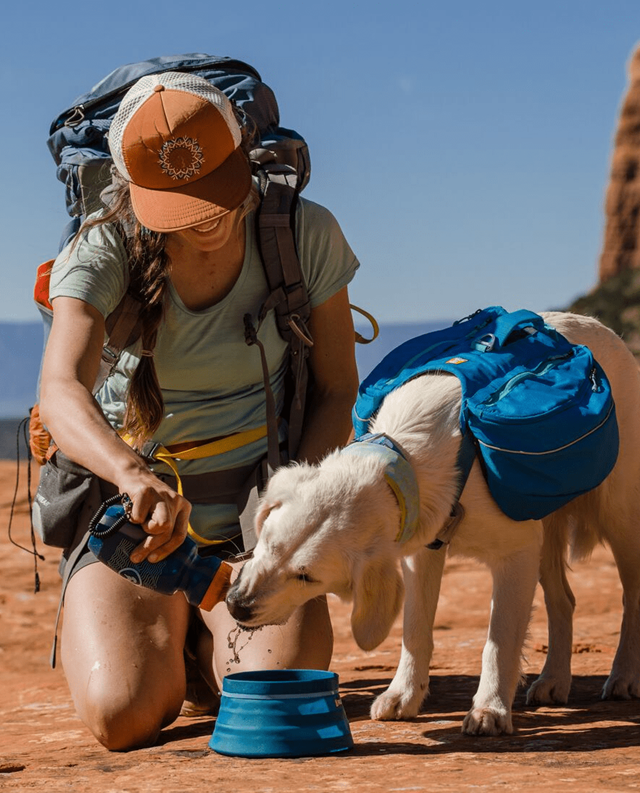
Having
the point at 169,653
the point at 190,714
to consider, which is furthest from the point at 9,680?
the point at 169,653

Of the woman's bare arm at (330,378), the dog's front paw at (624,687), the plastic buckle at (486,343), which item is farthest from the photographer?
the woman's bare arm at (330,378)

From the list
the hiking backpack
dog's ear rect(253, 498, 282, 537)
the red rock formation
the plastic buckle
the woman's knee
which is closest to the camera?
dog's ear rect(253, 498, 282, 537)

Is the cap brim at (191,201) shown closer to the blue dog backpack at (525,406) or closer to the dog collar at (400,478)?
the blue dog backpack at (525,406)

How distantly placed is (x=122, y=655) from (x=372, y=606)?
111 centimetres

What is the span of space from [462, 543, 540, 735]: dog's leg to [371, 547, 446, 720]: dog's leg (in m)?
0.35

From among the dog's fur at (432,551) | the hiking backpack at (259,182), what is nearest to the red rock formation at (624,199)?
the dog's fur at (432,551)

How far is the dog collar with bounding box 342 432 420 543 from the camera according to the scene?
3.46 m

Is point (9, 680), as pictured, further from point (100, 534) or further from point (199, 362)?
point (100, 534)

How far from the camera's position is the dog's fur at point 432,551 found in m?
3.35

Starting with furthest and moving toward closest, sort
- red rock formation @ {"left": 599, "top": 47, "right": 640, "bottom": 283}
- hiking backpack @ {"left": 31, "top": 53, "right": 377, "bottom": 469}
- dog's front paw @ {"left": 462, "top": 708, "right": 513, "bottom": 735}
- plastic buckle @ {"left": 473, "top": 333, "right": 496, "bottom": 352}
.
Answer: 1. red rock formation @ {"left": 599, "top": 47, "right": 640, "bottom": 283}
2. hiking backpack @ {"left": 31, "top": 53, "right": 377, "bottom": 469}
3. plastic buckle @ {"left": 473, "top": 333, "right": 496, "bottom": 352}
4. dog's front paw @ {"left": 462, "top": 708, "right": 513, "bottom": 735}

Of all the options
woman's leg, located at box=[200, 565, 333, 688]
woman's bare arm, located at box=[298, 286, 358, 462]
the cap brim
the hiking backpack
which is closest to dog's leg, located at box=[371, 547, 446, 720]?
woman's leg, located at box=[200, 565, 333, 688]

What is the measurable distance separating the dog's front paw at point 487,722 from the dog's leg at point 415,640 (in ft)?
1.30

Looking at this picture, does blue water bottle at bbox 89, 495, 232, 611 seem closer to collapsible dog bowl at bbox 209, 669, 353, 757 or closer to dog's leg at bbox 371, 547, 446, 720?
collapsible dog bowl at bbox 209, 669, 353, 757

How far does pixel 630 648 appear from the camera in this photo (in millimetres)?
4414
